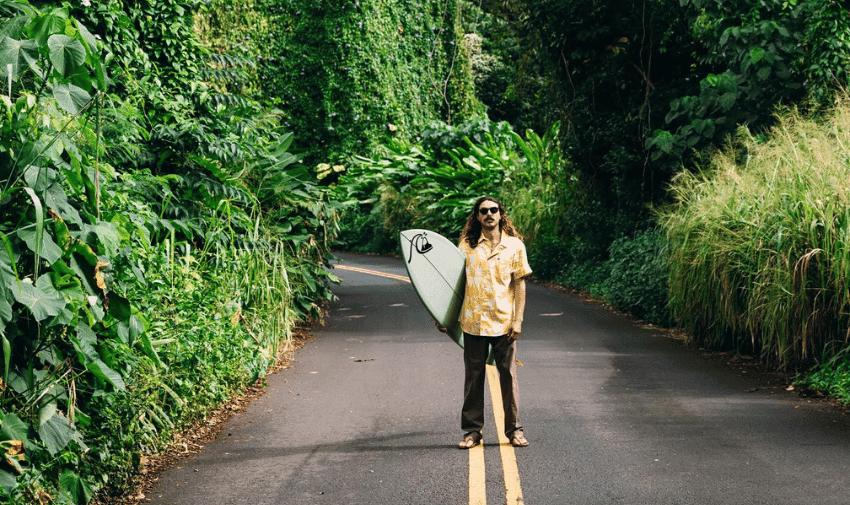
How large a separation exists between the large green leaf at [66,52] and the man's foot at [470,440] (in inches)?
168

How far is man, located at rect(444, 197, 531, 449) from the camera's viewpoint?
7.37 meters

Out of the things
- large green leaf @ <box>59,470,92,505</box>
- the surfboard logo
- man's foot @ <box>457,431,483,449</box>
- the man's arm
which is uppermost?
the surfboard logo

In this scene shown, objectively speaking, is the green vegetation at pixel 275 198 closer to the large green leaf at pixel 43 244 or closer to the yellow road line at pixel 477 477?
the large green leaf at pixel 43 244

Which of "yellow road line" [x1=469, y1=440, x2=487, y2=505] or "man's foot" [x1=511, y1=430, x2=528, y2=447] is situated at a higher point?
"man's foot" [x1=511, y1=430, x2=528, y2=447]

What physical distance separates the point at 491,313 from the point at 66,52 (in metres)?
3.93

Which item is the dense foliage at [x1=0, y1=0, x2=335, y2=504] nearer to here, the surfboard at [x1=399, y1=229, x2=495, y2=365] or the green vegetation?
the green vegetation

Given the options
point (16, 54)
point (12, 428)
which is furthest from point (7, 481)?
point (16, 54)

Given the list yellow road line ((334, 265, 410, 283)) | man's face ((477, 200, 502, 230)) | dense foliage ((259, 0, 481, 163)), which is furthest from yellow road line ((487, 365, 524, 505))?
dense foliage ((259, 0, 481, 163))

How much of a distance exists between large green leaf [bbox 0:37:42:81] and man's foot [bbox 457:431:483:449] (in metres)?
4.36

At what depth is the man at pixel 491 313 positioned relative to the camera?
737 cm

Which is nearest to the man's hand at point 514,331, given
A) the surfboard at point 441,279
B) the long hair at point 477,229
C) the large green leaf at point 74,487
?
the surfboard at point 441,279

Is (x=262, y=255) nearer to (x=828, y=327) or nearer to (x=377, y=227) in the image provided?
(x=828, y=327)

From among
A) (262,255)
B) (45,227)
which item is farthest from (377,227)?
(45,227)

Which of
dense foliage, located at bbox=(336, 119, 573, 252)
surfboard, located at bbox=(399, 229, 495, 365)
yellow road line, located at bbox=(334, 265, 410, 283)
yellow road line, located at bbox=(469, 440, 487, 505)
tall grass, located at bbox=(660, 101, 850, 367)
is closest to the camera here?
yellow road line, located at bbox=(469, 440, 487, 505)
